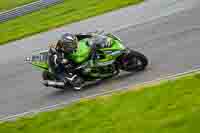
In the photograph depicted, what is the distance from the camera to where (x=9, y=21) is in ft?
94.1

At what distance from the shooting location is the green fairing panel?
16.9 metres

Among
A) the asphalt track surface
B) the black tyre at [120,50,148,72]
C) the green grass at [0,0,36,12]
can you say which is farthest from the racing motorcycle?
the green grass at [0,0,36,12]

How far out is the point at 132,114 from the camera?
13.2 meters

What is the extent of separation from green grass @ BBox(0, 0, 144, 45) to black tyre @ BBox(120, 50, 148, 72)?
30.2 ft

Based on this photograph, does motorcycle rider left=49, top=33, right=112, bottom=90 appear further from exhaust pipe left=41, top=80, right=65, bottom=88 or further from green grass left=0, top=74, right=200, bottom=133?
green grass left=0, top=74, right=200, bottom=133

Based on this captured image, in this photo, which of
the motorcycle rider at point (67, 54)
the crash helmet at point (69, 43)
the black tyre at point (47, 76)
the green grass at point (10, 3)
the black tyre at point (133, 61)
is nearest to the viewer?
the crash helmet at point (69, 43)

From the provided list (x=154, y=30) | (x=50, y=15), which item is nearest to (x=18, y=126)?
(x=154, y=30)

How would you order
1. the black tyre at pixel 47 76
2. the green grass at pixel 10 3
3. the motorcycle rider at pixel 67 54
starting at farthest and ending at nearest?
1. the green grass at pixel 10 3
2. the black tyre at pixel 47 76
3. the motorcycle rider at pixel 67 54

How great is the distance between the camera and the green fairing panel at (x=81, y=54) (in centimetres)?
1688

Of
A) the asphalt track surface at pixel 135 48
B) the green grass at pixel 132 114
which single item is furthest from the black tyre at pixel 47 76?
the green grass at pixel 132 114

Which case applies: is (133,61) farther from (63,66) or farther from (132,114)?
(132,114)

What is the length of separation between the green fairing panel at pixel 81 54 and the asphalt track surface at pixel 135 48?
34.4 inches

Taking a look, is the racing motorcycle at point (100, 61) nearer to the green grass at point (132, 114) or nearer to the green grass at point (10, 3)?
the green grass at point (132, 114)

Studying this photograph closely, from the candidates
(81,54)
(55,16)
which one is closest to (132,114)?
(81,54)
